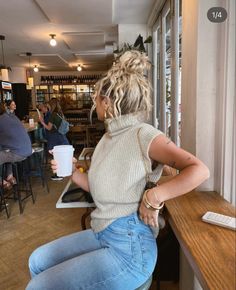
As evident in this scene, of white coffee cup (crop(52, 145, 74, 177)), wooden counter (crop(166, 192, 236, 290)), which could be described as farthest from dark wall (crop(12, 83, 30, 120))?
wooden counter (crop(166, 192, 236, 290))

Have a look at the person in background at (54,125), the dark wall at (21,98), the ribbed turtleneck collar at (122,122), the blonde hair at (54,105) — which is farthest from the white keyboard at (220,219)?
the dark wall at (21,98)

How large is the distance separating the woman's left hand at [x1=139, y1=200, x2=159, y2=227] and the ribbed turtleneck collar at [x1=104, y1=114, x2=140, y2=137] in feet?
1.03

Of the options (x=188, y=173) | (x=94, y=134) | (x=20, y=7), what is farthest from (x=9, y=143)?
(x=94, y=134)

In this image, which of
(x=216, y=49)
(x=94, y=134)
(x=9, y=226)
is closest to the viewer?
(x=216, y=49)

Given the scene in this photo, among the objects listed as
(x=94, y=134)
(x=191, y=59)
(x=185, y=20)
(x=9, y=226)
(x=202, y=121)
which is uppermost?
(x=185, y=20)

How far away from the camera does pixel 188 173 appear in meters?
0.95

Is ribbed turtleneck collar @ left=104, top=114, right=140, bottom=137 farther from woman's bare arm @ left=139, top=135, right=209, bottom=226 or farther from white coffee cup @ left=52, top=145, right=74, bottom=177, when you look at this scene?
white coffee cup @ left=52, top=145, right=74, bottom=177

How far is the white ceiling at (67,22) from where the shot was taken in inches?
133

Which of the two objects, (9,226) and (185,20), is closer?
(185,20)

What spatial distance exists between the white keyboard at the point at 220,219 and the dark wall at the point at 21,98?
31.3 ft

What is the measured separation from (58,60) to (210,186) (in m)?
7.63

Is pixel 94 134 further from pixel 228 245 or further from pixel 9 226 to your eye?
pixel 228 245

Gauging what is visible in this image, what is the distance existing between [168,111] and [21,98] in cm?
762

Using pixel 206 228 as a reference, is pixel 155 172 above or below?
above
